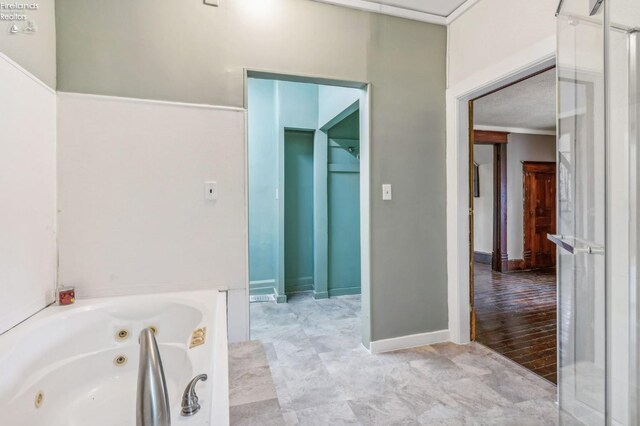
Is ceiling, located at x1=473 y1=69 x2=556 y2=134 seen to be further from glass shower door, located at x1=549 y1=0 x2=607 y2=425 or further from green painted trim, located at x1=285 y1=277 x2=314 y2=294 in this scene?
green painted trim, located at x1=285 y1=277 x2=314 y2=294

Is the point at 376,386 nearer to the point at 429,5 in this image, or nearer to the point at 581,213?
the point at 581,213

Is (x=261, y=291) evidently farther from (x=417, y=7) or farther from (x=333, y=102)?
(x=417, y=7)

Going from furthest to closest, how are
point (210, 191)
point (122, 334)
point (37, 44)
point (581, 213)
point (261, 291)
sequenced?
point (261, 291) < point (210, 191) < point (122, 334) < point (37, 44) < point (581, 213)

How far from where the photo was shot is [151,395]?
690 mm

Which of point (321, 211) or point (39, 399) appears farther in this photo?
point (321, 211)

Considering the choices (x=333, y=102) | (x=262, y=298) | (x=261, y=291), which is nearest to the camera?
(x=333, y=102)

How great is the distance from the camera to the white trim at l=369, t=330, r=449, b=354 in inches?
Answer: 90.4

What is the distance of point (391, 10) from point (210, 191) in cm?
184

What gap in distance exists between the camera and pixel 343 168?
391 centimetres

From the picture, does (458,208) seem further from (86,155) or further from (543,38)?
(86,155)

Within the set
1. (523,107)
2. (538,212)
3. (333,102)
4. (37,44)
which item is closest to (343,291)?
(333,102)

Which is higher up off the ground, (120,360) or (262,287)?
(120,360)

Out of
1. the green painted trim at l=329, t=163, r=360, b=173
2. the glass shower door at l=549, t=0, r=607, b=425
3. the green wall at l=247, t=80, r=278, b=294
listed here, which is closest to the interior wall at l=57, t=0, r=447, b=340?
the glass shower door at l=549, t=0, r=607, b=425

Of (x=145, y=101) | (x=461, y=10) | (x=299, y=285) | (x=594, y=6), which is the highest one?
(x=461, y=10)
